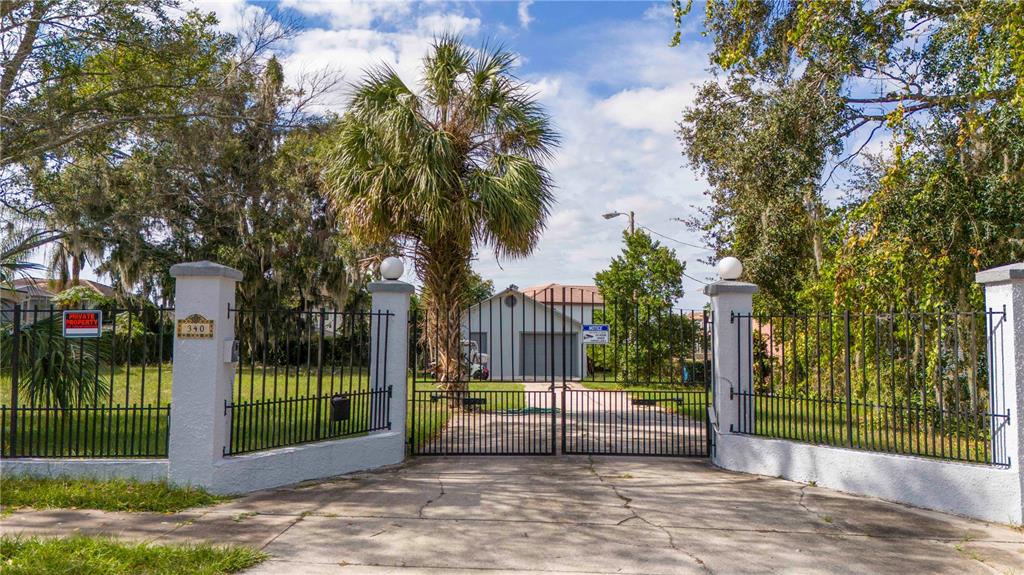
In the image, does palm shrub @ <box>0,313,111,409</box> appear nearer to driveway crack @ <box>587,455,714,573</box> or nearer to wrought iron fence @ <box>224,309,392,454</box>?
wrought iron fence @ <box>224,309,392,454</box>

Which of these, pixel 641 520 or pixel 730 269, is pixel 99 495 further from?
pixel 730 269

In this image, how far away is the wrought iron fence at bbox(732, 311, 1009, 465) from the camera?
21.1 ft

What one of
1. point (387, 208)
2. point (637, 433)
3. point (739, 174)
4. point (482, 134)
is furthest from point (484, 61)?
point (637, 433)

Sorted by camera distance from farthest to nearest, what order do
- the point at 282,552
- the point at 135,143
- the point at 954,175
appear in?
the point at 135,143 → the point at 954,175 → the point at 282,552

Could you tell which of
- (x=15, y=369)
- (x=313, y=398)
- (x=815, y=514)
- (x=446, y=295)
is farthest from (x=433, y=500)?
(x=446, y=295)

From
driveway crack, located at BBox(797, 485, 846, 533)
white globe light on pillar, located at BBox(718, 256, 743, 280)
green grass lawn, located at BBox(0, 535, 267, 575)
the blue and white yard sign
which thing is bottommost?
driveway crack, located at BBox(797, 485, 846, 533)

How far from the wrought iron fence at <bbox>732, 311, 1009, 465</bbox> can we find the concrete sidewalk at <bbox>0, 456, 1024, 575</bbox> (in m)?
0.90

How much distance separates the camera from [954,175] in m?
9.31

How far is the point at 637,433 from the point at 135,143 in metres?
12.8

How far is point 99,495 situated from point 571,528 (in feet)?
14.3

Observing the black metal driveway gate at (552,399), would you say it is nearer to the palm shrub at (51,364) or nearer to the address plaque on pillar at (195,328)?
the address plaque on pillar at (195,328)

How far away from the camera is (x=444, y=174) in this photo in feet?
34.9

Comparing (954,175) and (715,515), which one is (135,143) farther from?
(954,175)

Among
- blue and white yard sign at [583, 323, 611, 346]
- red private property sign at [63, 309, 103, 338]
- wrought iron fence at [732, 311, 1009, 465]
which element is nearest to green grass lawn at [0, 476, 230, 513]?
red private property sign at [63, 309, 103, 338]
